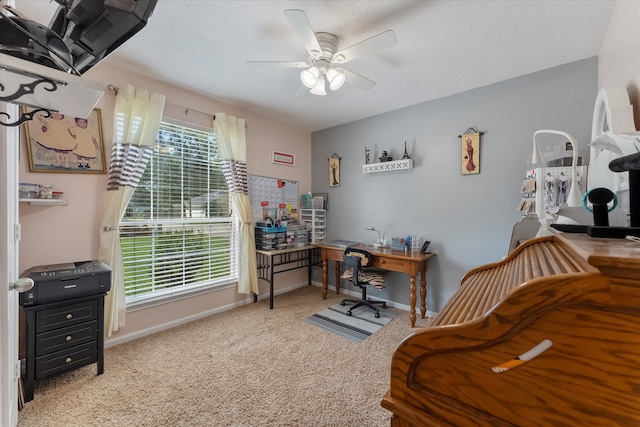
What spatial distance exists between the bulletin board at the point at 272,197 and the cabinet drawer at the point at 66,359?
80.3 inches

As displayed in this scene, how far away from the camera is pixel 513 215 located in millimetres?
2543

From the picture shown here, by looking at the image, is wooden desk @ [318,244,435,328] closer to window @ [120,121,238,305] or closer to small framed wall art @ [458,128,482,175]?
small framed wall art @ [458,128,482,175]

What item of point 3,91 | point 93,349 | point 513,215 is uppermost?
point 3,91

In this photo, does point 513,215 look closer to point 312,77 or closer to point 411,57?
point 411,57

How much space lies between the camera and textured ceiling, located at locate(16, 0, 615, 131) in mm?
1633

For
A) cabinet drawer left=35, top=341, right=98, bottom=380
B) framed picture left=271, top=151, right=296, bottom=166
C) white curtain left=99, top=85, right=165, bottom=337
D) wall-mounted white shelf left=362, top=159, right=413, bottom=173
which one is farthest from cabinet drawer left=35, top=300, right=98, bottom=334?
wall-mounted white shelf left=362, top=159, right=413, bottom=173

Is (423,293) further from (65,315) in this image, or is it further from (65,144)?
(65,144)

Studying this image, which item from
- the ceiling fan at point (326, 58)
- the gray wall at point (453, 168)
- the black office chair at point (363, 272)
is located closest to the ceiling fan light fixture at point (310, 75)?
the ceiling fan at point (326, 58)

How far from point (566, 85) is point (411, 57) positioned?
4.70 ft

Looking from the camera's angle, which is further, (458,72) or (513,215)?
(513,215)

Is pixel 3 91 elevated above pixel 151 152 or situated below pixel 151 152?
below

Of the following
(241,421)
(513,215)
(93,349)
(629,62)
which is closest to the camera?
(629,62)

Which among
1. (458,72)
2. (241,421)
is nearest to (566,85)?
(458,72)

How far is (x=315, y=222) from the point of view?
3.95 meters
